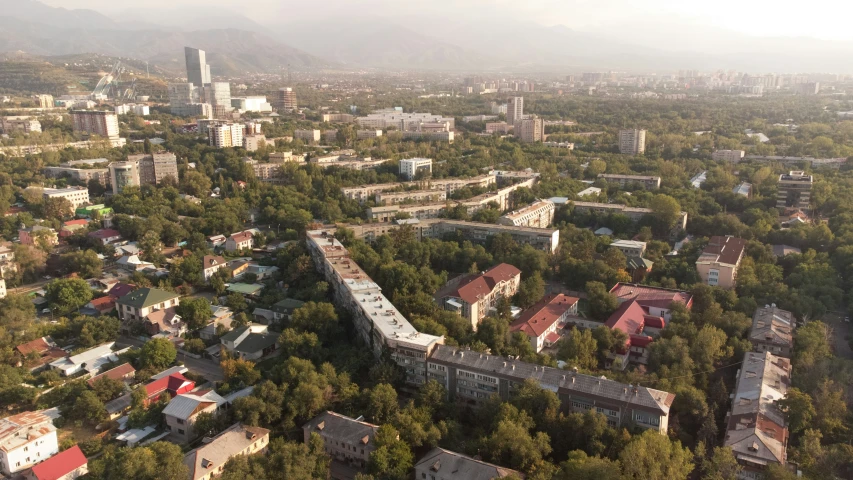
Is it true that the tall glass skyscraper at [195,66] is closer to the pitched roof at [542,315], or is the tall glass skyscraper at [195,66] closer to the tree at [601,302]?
the pitched roof at [542,315]

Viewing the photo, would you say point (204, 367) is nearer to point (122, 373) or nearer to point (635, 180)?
point (122, 373)

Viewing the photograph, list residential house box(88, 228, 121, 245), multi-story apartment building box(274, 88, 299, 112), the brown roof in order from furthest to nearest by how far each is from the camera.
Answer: multi-story apartment building box(274, 88, 299, 112)
residential house box(88, 228, 121, 245)
the brown roof

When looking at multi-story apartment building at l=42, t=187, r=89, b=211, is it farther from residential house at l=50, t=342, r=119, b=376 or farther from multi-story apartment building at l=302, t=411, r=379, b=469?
multi-story apartment building at l=302, t=411, r=379, b=469

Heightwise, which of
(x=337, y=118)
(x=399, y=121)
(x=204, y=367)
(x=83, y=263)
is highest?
(x=337, y=118)

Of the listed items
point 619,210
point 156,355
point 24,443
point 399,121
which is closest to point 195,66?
point 399,121

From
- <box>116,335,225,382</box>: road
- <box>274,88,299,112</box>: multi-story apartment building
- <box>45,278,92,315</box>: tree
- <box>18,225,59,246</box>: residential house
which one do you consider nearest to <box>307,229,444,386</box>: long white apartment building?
<box>116,335,225,382</box>: road

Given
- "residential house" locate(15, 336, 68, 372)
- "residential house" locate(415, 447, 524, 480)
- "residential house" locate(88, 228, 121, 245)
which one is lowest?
"residential house" locate(15, 336, 68, 372)

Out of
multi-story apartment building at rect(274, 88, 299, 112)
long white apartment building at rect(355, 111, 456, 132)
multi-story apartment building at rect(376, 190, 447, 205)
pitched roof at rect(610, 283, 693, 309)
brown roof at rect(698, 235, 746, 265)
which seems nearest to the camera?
pitched roof at rect(610, 283, 693, 309)
